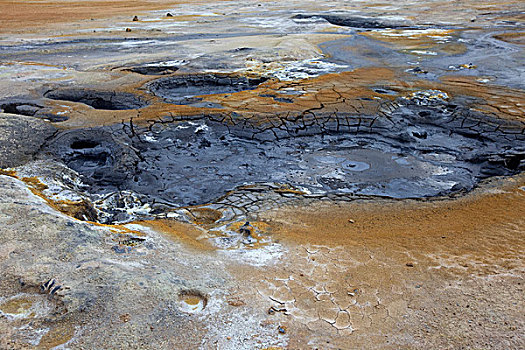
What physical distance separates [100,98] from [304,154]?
4539 millimetres

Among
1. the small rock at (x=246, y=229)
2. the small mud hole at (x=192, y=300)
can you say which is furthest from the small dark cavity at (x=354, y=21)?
the small mud hole at (x=192, y=300)

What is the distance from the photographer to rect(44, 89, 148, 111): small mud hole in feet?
27.4

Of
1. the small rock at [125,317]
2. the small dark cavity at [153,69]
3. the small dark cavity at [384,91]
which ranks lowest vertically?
the small rock at [125,317]

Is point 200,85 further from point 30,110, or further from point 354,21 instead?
point 354,21

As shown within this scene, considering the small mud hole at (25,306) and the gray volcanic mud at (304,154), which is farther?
the gray volcanic mud at (304,154)

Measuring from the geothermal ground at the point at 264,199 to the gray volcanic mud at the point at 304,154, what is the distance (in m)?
0.03

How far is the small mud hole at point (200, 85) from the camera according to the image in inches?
362

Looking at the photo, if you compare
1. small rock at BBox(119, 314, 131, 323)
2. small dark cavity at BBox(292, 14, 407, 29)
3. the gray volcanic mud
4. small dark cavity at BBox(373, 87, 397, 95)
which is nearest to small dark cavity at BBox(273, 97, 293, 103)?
the gray volcanic mud

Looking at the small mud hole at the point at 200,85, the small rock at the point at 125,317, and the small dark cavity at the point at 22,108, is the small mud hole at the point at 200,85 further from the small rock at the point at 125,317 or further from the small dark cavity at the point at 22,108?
the small rock at the point at 125,317

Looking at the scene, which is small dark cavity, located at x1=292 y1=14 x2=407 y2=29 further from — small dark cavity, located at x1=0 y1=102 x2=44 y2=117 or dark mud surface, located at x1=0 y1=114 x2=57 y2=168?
dark mud surface, located at x1=0 y1=114 x2=57 y2=168

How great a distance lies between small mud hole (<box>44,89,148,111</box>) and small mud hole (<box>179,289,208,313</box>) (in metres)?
5.62

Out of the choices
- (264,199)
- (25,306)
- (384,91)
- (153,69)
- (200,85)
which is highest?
(153,69)

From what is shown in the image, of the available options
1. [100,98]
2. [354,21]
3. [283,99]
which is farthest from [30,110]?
[354,21]

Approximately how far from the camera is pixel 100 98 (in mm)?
8562
